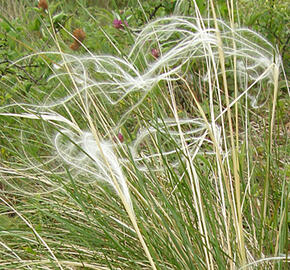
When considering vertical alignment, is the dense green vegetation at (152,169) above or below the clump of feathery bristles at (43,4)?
below

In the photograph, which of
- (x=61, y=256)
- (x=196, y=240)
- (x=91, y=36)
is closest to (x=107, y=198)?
(x=61, y=256)

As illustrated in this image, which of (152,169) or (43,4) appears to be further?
(43,4)

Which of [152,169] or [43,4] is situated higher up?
[43,4]

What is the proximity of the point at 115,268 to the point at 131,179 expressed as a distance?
0.78 ft

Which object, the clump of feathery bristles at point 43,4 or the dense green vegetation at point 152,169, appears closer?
the dense green vegetation at point 152,169

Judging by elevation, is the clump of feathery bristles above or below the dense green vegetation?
above

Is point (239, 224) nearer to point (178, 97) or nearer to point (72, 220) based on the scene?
point (72, 220)

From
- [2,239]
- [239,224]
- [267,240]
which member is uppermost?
[239,224]

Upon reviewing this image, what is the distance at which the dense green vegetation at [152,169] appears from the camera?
42.0 inches

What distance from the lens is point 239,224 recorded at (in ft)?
3.20

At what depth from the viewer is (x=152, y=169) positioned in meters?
1.47

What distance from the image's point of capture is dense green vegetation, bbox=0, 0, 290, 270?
3.50 feet

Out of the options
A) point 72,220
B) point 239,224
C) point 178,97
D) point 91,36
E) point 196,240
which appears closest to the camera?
point 239,224

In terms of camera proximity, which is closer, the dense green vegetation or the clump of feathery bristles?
the dense green vegetation
